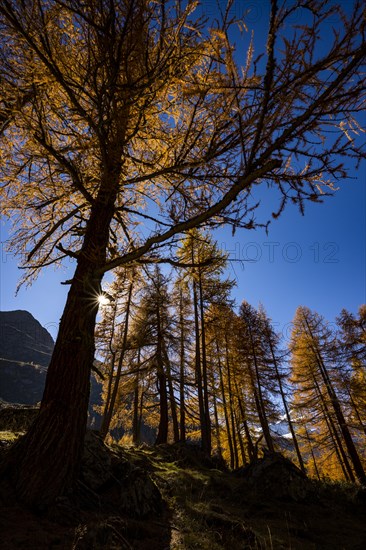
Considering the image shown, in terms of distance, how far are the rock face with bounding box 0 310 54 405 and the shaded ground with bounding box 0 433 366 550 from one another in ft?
327

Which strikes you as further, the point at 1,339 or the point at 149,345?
the point at 1,339

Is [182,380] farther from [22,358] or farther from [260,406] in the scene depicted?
[22,358]

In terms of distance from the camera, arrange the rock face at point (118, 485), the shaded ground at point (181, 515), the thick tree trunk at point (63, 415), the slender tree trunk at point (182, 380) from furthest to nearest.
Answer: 1. the slender tree trunk at point (182, 380)
2. the rock face at point (118, 485)
3. the thick tree trunk at point (63, 415)
4. the shaded ground at point (181, 515)

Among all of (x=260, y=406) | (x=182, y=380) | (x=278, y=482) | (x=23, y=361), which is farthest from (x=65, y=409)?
(x=23, y=361)

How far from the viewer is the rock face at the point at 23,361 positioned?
109000 millimetres

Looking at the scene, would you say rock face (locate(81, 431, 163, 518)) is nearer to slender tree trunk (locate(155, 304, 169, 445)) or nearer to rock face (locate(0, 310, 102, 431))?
slender tree trunk (locate(155, 304, 169, 445))

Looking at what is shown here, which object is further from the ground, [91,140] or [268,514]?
[91,140]

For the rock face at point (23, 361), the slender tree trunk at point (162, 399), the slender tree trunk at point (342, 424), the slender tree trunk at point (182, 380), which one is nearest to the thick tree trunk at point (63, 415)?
the slender tree trunk at point (182, 380)

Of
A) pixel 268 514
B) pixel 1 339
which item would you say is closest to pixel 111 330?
pixel 268 514

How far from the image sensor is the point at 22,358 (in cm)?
13925

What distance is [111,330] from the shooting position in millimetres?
13812

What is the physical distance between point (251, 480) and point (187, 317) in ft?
30.0

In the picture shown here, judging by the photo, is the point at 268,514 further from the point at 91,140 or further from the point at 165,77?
the point at 165,77

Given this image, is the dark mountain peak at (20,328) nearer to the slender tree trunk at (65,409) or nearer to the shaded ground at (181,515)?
the shaded ground at (181,515)
